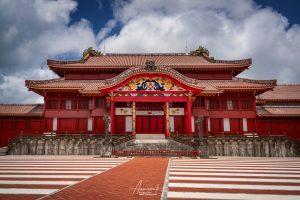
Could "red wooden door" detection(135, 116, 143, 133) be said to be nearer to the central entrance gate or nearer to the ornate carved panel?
the central entrance gate

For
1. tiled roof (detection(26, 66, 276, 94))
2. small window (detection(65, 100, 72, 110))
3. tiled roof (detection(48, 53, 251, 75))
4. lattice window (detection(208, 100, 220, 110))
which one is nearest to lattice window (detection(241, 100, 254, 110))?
tiled roof (detection(26, 66, 276, 94))

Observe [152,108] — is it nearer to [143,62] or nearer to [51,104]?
[143,62]

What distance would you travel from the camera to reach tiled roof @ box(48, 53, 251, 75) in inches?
1158

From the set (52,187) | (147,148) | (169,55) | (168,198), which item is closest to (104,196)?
(168,198)

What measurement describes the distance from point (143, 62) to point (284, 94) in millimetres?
20947

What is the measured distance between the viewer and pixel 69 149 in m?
21.7

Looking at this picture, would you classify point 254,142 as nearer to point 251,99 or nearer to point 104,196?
point 251,99

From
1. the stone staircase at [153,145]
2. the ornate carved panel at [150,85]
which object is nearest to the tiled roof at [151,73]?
the ornate carved panel at [150,85]

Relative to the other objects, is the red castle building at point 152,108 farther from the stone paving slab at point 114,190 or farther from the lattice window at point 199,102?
the stone paving slab at point 114,190

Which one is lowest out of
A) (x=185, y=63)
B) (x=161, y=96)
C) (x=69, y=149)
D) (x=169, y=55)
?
(x=69, y=149)

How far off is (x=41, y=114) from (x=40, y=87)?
10.7ft

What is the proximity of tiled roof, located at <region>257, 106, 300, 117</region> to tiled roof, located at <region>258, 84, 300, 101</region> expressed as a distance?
1837 mm

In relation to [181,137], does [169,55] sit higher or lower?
higher

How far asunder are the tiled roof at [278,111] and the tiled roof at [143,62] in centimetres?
603
